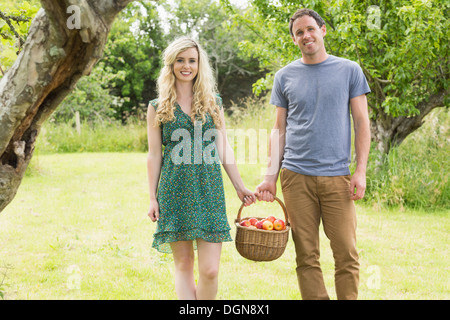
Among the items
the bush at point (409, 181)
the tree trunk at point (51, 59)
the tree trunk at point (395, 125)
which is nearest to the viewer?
the tree trunk at point (51, 59)

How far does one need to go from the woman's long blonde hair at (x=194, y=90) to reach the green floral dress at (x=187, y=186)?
5cm

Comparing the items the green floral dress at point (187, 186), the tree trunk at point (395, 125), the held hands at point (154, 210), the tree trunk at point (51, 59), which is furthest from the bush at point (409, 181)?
the tree trunk at point (51, 59)

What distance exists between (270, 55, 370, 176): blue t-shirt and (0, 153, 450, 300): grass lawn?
148 centimetres

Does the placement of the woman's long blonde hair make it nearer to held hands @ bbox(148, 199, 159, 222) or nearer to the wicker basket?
held hands @ bbox(148, 199, 159, 222)

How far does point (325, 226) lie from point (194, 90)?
1.24 m

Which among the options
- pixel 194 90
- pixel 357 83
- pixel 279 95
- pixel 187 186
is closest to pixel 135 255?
pixel 187 186

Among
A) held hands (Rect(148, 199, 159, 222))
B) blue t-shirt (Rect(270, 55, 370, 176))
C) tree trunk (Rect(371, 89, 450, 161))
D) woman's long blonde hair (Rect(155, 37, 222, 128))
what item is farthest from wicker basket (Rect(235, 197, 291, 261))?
tree trunk (Rect(371, 89, 450, 161))

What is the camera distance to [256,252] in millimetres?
3275

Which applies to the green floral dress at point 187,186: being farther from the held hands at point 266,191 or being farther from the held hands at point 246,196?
the held hands at point 266,191

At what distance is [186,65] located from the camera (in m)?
3.10

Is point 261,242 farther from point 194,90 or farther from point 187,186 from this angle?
point 194,90

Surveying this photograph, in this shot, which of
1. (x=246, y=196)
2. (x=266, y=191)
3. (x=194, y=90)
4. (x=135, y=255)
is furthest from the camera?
(x=135, y=255)

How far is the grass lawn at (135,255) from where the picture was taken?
170 inches

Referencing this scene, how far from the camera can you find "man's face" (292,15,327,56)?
124 inches
